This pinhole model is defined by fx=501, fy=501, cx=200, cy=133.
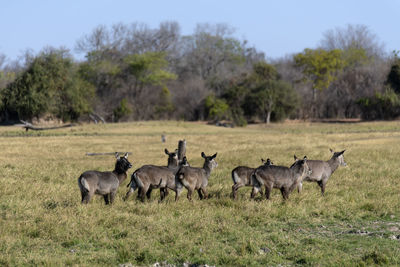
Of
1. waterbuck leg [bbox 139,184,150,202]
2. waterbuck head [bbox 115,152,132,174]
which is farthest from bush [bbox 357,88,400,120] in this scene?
waterbuck leg [bbox 139,184,150,202]

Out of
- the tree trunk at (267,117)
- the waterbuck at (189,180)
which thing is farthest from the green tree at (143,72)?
the waterbuck at (189,180)

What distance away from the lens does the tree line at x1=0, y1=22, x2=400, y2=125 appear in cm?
5831

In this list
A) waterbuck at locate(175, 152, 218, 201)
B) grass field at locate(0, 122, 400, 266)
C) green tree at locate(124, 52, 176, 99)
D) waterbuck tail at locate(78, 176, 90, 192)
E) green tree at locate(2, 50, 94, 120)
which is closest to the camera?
grass field at locate(0, 122, 400, 266)

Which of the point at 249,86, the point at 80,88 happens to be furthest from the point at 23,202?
the point at 249,86

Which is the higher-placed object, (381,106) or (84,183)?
(381,106)

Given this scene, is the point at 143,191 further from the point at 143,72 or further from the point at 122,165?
the point at 143,72

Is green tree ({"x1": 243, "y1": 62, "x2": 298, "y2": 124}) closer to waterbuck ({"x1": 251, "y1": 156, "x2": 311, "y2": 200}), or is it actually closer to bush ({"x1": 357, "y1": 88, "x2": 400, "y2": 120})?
bush ({"x1": 357, "y1": 88, "x2": 400, "y2": 120})

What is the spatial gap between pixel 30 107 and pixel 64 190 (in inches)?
1808

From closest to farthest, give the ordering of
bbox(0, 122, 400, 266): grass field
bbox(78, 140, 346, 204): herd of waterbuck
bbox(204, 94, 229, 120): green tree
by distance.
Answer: bbox(0, 122, 400, 266): grass field
bbox(78, 140, 346, 204): herd of waterbuck
bbox(204, 94, 229, 120): green tree

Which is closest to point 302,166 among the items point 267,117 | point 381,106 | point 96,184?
point 96,184

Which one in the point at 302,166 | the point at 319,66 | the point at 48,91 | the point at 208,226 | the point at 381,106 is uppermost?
the point at 319,66

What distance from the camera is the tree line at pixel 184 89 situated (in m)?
58.3

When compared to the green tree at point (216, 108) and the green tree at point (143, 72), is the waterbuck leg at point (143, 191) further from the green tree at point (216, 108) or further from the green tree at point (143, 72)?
the green tree at point (143, 72)

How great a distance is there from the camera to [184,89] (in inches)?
2867
